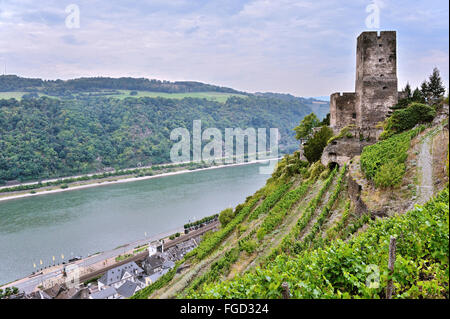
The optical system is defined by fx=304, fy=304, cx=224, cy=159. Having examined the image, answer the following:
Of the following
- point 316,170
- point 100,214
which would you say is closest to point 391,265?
point 316,170

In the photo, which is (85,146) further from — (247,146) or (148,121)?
(247,146)

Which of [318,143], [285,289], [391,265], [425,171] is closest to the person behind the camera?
[285,289]

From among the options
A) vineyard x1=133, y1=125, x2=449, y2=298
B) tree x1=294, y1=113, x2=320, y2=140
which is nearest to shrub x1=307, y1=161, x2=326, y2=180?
vineyard x1=133, y1=125, x2=449, y2=298

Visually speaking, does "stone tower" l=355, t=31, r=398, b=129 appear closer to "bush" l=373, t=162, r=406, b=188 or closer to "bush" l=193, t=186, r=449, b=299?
"bush" l=373, t=162, r=406, b=188

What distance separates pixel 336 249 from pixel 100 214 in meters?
35.3

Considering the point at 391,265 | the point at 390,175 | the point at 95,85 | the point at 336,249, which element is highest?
the point at 95,85

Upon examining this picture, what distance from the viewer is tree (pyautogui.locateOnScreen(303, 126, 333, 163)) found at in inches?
544

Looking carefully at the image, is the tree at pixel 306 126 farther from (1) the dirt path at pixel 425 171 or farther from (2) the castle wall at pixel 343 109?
(1) the dirt path at pixel 425 171

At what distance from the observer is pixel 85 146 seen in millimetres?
69500

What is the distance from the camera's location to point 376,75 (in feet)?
43.3

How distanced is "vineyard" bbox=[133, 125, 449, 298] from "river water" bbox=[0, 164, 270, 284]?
18.1m

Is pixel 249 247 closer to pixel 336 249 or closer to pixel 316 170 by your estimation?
pixel 336 249

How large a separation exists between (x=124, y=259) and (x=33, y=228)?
1328 centimetres

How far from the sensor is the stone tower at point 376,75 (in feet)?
42.7
